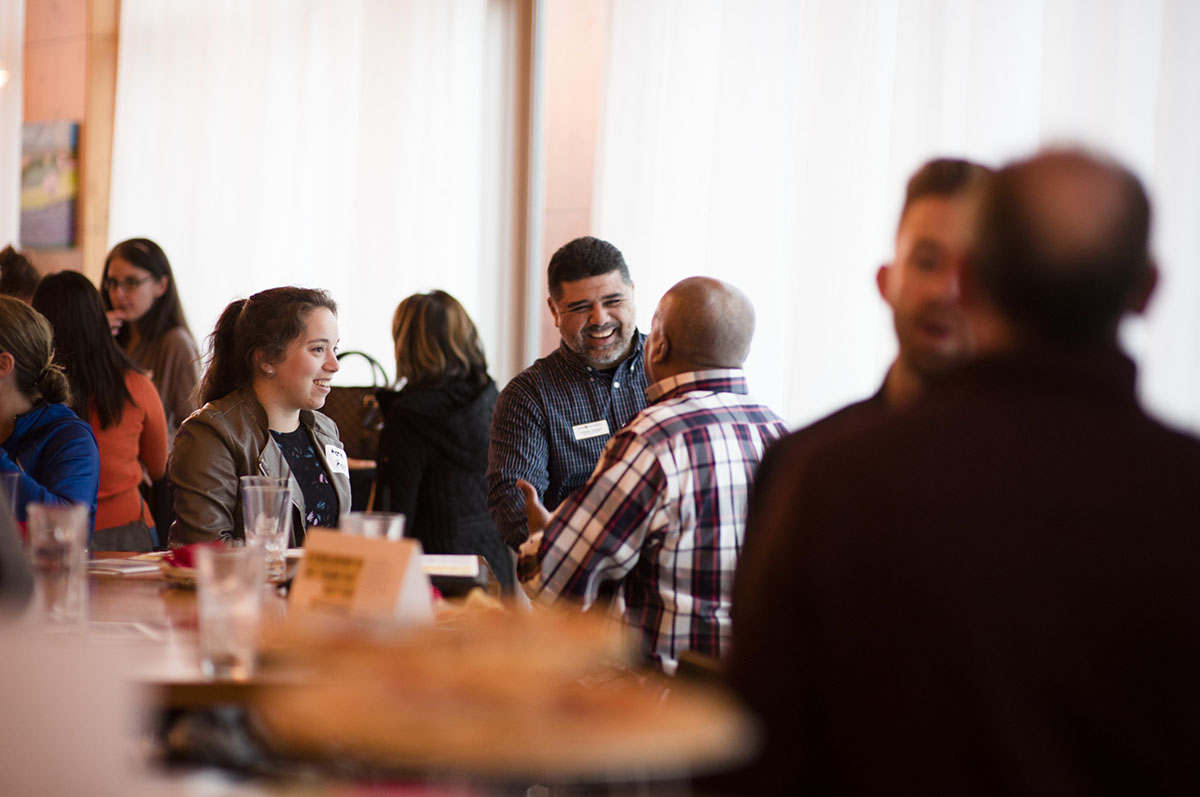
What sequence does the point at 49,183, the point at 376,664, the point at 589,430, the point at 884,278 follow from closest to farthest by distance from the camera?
the point at 376,664, the point at 884,278, the point at 589,430, the point at 49,183

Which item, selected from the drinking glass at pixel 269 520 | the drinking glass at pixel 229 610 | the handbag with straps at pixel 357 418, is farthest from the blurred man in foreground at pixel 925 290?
the handbag with straps at pixel 357 418

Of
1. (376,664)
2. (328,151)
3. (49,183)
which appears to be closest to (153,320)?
(328,151)

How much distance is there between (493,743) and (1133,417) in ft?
2.05

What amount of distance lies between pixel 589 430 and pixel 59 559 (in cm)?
181

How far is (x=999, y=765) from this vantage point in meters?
0.91

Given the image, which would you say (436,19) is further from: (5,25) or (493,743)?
(493,743)

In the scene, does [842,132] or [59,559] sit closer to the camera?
[59,559]

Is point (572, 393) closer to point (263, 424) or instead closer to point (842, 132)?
point (263, 424)

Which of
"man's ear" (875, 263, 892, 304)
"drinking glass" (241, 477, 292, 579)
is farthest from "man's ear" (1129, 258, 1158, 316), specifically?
"drinking glass" (241, 477, 292, 579)

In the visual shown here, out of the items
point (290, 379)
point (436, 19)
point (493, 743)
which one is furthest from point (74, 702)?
point (436, 19)

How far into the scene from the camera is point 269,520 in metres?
2.16

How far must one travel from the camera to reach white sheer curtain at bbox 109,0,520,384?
5.36 meters

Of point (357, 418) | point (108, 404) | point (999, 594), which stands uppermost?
point (999, 594)

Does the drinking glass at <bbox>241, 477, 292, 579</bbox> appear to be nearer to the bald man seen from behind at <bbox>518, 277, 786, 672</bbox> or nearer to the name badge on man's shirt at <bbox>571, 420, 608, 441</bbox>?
the bald man seen from behind at <bbox>518, 277, 786, 672</bbox>
